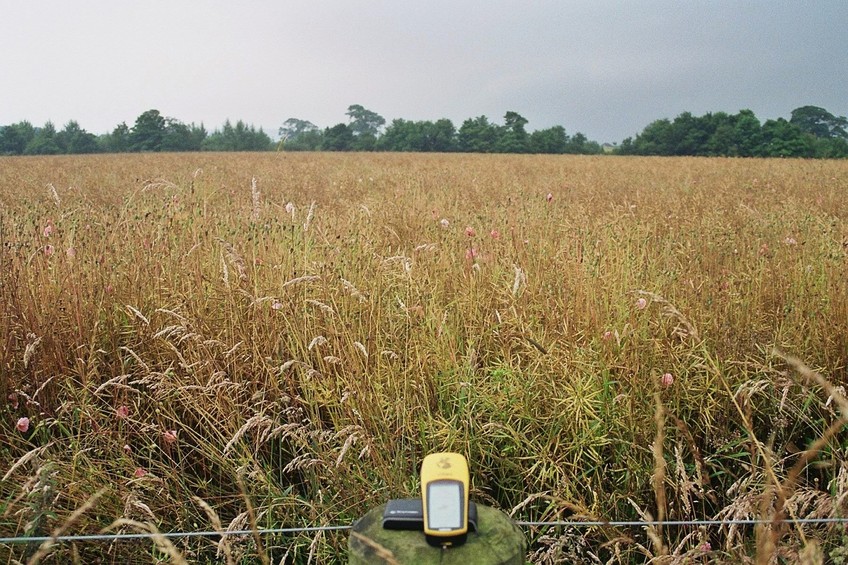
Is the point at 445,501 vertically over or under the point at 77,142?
under

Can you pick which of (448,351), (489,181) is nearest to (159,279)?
(448,351)

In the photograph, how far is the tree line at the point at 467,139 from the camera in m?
42.7

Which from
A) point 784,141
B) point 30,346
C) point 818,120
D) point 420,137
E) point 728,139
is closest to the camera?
point 30,346

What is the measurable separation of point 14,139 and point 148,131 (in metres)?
11.2

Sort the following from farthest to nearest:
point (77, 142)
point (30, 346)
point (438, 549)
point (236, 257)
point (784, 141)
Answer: point (77, 142) < point (784, 141) < point (236, 257) < point (30, 346) < point (438, 549)

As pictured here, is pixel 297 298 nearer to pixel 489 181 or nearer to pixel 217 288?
pixel 217 288

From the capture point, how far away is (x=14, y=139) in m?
51.8

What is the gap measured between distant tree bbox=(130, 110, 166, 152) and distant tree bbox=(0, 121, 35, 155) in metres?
8.74

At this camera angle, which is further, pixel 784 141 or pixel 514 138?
pixel 514 138

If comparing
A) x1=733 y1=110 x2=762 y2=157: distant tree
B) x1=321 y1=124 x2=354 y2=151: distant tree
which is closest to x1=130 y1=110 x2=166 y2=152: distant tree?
x1=321 y1=124 x2=354 y2=151: distant tree

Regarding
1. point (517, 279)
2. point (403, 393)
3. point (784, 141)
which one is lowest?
point (403, 393)

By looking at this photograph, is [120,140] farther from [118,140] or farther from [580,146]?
[580,146]

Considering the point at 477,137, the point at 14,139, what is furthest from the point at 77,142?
the point at 477,137

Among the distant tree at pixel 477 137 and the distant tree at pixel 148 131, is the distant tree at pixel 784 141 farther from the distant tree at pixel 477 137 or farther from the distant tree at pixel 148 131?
the distant tree at pixel 148 131
